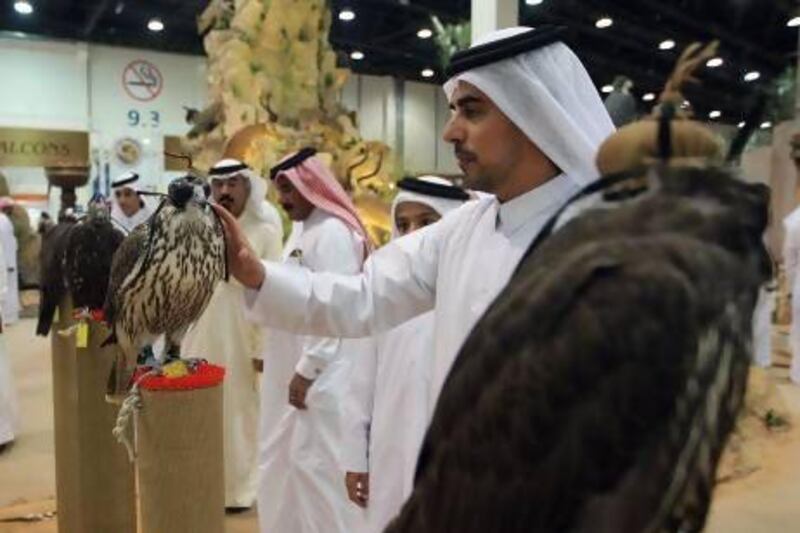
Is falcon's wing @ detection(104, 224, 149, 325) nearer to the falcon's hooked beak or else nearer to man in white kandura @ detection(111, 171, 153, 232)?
the falcon's hooked beak

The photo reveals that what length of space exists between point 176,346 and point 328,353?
78cm

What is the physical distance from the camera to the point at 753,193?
77 cm

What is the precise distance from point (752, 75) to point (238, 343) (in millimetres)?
3162

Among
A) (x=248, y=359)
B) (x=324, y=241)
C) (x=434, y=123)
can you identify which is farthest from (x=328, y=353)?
A: (x=434, y=123)

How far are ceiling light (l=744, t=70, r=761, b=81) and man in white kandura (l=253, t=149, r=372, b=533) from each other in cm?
177

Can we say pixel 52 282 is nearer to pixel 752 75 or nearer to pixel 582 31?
pixel 752 75

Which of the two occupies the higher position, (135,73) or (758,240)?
(135,73)

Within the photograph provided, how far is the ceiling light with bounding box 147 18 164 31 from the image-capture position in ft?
42.4

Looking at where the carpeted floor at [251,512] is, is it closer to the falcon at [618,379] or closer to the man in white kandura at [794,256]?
the man in white kandura at [794,256]

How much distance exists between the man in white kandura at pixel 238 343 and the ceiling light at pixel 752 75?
2837 millimetres

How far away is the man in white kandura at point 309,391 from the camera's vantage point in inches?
119

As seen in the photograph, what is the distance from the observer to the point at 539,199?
150 cm

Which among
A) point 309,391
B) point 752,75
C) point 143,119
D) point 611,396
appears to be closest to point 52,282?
point 309,391

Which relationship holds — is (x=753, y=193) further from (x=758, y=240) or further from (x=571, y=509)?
(x=571, y=509)
